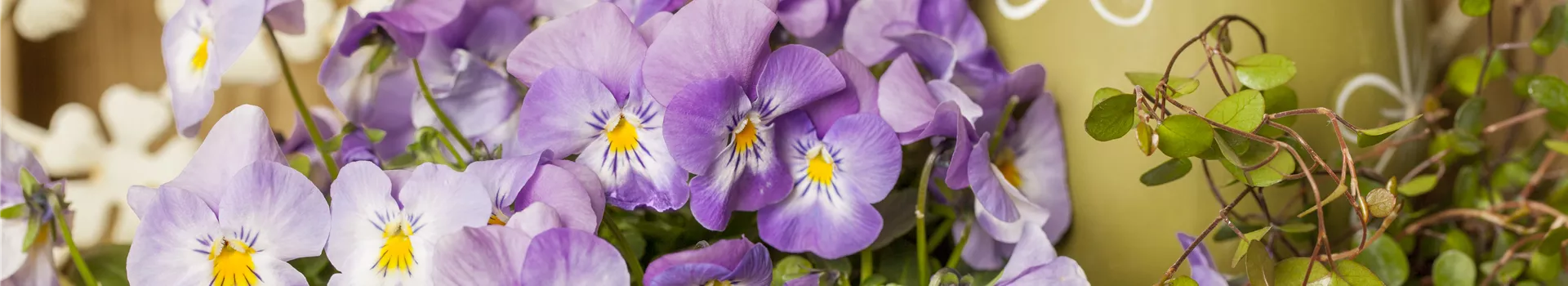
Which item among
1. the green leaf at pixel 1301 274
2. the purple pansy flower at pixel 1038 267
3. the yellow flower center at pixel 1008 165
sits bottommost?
the yellow flower center at pixel 1008 165

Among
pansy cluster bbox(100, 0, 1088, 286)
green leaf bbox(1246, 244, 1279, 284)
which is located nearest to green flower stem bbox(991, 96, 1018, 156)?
pansy cluster bbox(100, 0, 1088, 286)

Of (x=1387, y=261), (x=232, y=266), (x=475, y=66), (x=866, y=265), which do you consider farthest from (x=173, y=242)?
(x=1387, y=261)

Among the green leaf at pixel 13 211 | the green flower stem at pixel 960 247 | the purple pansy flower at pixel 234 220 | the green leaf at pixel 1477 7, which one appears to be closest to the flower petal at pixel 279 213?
the purple pansy flower at pixel 234 220

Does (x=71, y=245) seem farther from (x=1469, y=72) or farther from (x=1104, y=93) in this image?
(x=1469, y=72)

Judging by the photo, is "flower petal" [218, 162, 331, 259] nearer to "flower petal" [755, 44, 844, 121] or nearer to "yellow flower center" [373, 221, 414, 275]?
"yellow flower center" [373, 221, 414, 275]

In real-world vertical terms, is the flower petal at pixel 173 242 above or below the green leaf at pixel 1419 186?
above

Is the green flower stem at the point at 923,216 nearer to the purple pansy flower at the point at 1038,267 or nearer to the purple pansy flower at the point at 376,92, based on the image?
the purple pansy flower at the point at 1038,267
